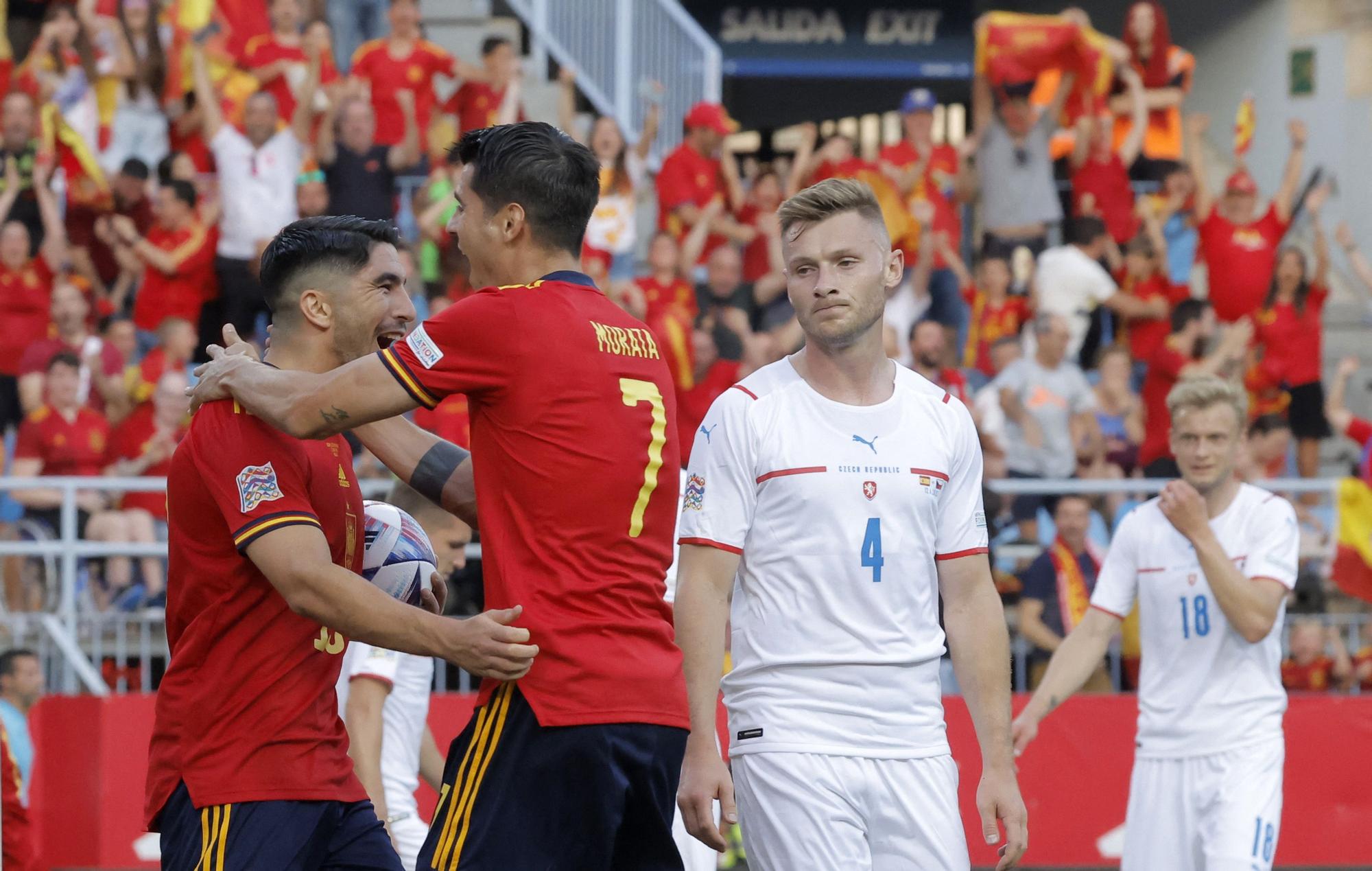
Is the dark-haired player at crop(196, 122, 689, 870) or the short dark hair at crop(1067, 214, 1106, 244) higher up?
the short dark hair at crop(1067, 214, 1106, 244)

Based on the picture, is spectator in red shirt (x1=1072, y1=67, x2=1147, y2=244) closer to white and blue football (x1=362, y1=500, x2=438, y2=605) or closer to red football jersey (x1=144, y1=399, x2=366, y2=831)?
white and blue football (x1=362, y1=500, x2=438, y2=605)

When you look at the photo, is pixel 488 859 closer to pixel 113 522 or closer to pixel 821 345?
pixel 821 345

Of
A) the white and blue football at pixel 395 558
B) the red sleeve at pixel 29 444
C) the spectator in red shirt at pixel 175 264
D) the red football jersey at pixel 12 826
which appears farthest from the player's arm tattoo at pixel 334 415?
the spectator in red shirt at pixel 175 264

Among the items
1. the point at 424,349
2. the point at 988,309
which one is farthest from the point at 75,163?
the point at 424,349

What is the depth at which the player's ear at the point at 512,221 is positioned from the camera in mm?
4605

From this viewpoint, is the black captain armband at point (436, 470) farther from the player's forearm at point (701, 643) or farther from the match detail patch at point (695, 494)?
the player's forearm at point (701, 643)

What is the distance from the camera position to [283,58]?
14.8m

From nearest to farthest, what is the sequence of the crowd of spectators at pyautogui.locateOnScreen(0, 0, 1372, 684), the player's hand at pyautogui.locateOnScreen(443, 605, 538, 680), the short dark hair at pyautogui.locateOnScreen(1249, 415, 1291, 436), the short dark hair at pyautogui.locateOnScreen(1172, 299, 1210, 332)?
the player's hand at pyautogui.locateOnScreen(443, 605, 538, 680), the crowd of spectators at pyautogui.locateOnScreen(0, 0, 1372, 684), the short dark hair at pyautogui.locateOnScreen(1249, 415, 1291, 436), the short dark hair at pyautogui.locateOnScreen(1172, 299, 1210, 332)

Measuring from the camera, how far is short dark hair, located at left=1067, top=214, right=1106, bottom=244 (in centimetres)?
1501

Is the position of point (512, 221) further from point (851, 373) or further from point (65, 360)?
point (65, 360)

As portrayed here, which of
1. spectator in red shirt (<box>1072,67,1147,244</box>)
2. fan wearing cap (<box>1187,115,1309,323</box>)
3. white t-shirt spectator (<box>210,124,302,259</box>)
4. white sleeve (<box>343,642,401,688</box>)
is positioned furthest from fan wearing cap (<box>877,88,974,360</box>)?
white sleeve (<box>343,642,401,688</box>)

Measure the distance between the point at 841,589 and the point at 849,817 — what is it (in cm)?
62

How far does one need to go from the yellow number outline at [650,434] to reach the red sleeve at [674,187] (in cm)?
1064

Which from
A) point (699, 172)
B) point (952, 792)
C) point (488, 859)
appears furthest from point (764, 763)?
point (699, 172)
